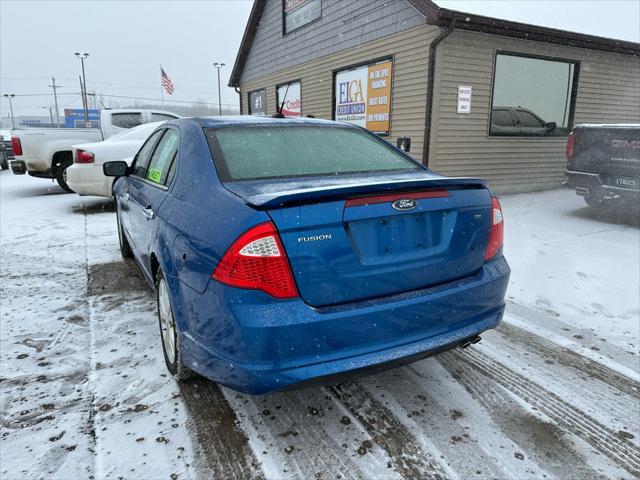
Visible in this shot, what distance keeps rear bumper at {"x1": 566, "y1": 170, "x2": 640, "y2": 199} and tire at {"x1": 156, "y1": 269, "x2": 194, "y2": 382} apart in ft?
22.1

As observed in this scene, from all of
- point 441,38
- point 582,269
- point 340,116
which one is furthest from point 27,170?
point 582,269

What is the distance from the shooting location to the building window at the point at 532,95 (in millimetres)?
9500

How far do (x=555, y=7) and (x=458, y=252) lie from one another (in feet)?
34.6

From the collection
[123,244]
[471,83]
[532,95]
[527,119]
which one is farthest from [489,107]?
[123,244]

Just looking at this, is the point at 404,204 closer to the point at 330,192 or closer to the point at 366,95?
the point at 330,192

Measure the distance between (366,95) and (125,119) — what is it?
5.73m

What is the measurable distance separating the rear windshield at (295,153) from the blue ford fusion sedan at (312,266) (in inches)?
0.6

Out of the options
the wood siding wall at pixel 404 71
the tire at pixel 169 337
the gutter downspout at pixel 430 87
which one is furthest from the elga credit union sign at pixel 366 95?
the tire at pixel 169 337

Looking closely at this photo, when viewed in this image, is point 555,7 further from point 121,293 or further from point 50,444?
point 50,444

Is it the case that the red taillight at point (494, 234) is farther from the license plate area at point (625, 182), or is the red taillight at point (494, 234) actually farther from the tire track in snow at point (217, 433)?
the license plate area at point (625, 182)

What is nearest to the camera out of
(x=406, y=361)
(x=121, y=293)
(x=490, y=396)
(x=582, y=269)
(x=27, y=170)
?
(x=406, y=361)

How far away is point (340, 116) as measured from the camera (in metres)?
→ 12.2

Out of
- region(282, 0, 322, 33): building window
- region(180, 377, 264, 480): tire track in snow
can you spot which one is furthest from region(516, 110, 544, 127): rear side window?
region(180, 377, 264, 480): tire track in snow

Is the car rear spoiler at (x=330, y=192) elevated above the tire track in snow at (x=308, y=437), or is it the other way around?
the car rear spoiler at (x=330, y=192)
